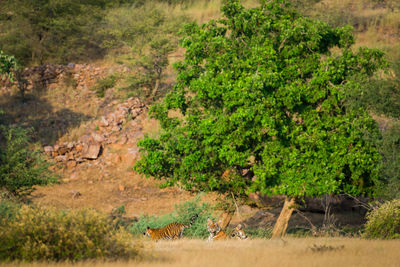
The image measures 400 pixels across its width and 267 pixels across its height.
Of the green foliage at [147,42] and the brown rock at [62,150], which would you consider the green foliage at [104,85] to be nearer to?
the green foliage at [147,42]

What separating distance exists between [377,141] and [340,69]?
8.53 ft

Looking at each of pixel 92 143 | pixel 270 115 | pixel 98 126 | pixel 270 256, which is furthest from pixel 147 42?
pixel 270 256

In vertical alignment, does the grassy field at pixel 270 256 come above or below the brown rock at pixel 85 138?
above

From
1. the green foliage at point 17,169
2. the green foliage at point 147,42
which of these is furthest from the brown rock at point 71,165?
the green foliage at point 17,169

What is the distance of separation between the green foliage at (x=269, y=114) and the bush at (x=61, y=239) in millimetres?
5547

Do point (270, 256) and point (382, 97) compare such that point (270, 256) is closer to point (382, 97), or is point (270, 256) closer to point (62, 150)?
point (382, 97)

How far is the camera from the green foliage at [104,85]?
36812 millimetres

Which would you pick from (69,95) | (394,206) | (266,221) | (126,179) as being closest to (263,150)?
(394,206)

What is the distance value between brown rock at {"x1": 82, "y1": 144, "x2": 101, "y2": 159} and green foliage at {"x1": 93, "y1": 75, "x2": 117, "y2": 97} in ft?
26.2

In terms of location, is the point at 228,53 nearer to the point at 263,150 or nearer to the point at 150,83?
the point at 263,150

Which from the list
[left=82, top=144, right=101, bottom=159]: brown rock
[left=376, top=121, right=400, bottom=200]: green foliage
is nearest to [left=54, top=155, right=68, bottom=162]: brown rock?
[left=82, top=144, right=101, bottom=159]: brown rock

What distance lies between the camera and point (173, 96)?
15914 mm

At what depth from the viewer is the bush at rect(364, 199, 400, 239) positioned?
13961 mm

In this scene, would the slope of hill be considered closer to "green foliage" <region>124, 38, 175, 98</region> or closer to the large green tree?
"green foliage" <region>124, 38, 175, 98</region>
